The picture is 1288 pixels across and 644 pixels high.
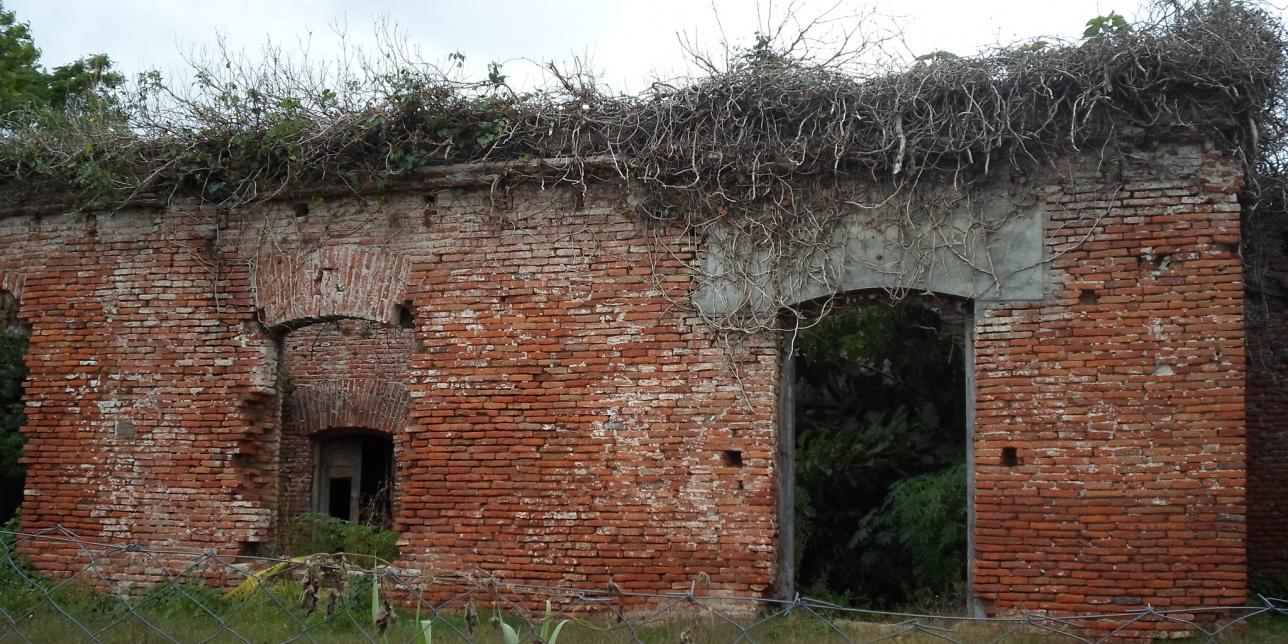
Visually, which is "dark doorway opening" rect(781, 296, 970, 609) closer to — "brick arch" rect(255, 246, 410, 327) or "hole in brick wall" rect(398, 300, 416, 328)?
"hole in brick wall" rect(398, 300, 416, 328)

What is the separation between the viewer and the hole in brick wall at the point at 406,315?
26.3 feet

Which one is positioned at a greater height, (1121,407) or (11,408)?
(1121,407)

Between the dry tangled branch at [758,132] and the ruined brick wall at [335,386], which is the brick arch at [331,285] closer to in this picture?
the dry tangled branch at [758,132]

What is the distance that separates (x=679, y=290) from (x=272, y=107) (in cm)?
362

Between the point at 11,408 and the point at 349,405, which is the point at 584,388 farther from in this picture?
the point at 11,408

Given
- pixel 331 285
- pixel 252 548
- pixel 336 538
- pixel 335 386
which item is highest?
pixel 331 285

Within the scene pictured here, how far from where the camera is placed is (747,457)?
7172mm

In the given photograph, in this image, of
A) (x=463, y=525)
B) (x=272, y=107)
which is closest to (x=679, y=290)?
(x=463, y=525)

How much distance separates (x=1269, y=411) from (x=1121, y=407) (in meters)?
3.06

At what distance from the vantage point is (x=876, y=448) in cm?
1066

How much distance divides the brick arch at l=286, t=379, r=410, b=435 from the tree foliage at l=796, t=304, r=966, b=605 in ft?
14.9

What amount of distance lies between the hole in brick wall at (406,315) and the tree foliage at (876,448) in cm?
361

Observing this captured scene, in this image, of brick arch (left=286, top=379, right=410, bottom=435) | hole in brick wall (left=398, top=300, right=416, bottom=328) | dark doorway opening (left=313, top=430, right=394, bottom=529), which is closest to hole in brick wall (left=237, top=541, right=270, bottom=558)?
hole in brick wall (left=398, top=300, right=416, bottom=328)

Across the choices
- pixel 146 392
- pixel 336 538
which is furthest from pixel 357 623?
pixel 336 538
